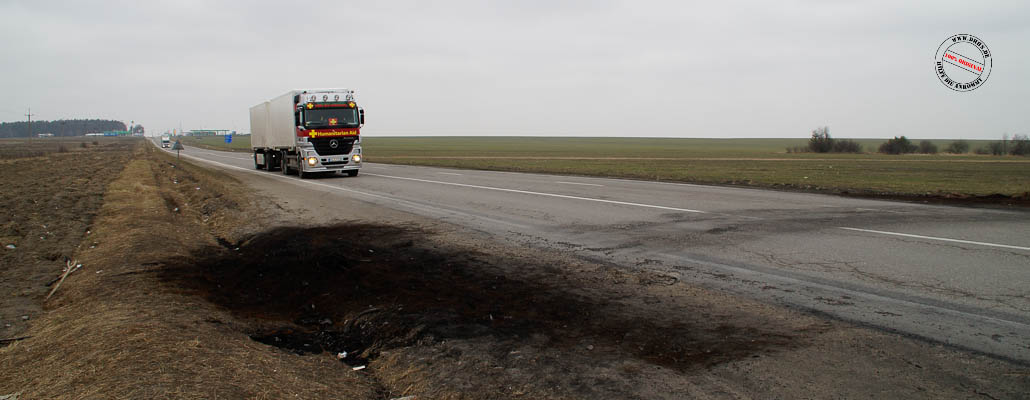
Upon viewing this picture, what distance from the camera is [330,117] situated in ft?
80.1

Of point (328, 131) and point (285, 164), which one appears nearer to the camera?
point (328, 131)

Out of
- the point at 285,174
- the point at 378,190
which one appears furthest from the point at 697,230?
the point at 285,174

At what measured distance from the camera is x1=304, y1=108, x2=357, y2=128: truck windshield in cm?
2403

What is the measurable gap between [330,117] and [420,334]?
21306mm

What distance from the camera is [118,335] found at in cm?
444

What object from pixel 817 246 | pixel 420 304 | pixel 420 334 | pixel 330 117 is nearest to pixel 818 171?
pixel 330 117

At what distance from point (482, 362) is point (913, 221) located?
9582 millimetres

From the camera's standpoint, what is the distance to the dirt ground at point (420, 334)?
11.9ft

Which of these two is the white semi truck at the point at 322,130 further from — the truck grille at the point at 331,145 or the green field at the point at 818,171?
the green field at the point at 818,171

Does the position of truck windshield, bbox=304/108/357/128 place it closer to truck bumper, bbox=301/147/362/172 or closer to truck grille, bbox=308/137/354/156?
truck grille, bbox=308/137/354/156

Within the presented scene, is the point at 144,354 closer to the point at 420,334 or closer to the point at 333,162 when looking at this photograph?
the point at 420,334

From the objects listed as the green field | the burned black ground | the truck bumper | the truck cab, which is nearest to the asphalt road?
the burned black ground

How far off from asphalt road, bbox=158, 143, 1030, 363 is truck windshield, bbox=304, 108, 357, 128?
9597mm

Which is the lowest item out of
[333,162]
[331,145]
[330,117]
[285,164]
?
[285,164]
